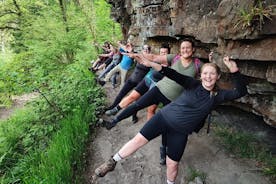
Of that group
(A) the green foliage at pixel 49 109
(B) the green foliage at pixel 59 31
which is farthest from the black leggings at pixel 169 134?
(B) the green foliage at pixel 59 31

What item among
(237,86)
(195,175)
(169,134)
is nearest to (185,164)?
(195,175)

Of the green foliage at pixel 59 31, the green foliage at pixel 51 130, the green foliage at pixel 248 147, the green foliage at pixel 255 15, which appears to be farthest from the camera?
the green foliage at pixel 59 31

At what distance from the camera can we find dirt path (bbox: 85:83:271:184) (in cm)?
393

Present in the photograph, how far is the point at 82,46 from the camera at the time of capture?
1505cm

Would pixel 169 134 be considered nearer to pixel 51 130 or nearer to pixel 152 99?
pixel 152 99

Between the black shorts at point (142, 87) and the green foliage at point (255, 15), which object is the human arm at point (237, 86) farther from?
the black shorts at point (142, 87)

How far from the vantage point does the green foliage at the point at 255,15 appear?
2910 millimetres

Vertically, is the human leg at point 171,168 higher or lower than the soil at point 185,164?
higher

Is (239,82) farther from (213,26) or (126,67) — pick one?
(126,67)

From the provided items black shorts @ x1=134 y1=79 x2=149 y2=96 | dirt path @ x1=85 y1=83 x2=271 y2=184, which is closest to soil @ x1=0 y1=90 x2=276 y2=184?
dirt path @ x1=85 y1=83 x2=271 y2=184

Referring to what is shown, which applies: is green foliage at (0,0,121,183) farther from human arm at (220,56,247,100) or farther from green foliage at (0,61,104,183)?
human arm at (220,56,247,100)

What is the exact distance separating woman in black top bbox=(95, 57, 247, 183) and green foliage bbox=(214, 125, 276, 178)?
1696 mm

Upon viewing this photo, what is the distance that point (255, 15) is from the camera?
3.04 m

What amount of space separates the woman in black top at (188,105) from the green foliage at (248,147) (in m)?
1.70
